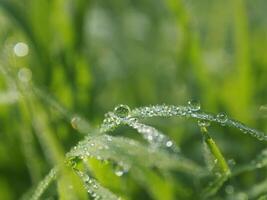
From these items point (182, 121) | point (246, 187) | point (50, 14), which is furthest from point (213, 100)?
point (50, 14)

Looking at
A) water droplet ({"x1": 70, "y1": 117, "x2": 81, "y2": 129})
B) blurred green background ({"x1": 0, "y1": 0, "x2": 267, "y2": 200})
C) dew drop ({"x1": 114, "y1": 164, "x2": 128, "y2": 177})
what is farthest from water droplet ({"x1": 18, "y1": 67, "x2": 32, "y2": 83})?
dew drop ({"x1": 114, "y1": 164, "x2": 128, "y2": 177})

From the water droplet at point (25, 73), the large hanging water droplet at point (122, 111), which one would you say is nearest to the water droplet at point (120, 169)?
the large hanging water droplet at point (122, 111)

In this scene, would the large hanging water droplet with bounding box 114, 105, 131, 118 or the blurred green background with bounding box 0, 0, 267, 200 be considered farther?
the blurred green background with bounding box 0, 0, 267, 200

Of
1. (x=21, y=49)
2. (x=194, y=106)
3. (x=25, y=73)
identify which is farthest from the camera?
(x=21, y=49)

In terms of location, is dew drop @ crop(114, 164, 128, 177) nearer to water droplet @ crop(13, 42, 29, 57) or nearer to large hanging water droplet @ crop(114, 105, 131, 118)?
large hanging water droplet @ crop(114, 105, 131, 118)

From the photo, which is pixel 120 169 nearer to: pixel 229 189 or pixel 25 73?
pixel 229 189

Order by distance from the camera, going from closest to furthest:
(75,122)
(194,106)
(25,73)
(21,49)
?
(194,106) < (75,122) < (25,73) < (21,49)

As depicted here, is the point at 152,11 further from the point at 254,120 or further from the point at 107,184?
the point at 107,184

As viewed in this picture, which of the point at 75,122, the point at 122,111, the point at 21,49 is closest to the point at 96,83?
the point at 21,49

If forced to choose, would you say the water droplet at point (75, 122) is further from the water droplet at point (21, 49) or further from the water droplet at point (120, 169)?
the water droplet at point (21, 49)
